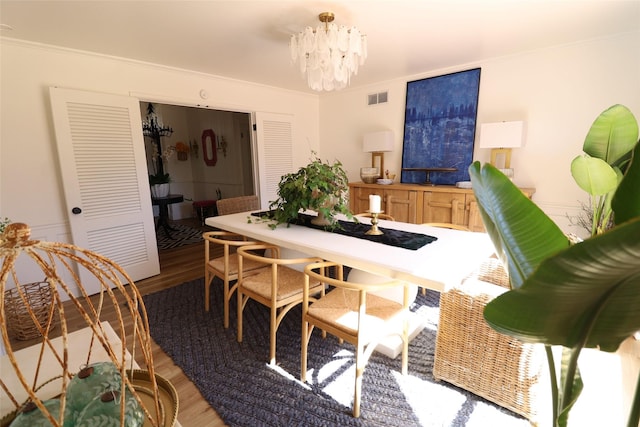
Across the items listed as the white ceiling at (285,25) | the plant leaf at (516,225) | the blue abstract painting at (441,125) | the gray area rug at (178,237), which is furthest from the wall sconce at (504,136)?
the gray area rug at (178,237)

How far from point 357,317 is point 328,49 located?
5.86ft

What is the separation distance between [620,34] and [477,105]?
1.19m

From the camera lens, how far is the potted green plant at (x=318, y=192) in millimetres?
2209

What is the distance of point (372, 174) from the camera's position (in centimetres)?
401

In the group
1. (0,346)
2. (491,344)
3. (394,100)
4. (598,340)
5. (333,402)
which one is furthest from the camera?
(394,100)

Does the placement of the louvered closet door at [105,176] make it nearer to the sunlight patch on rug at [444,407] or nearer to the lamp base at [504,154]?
the sunlight patch on rug at [444,407]

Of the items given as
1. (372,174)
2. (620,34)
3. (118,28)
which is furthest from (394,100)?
(118,28)

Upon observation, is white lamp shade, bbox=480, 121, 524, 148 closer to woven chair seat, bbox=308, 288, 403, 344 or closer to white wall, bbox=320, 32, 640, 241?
white wall, bbox=320, 32, 640, 241

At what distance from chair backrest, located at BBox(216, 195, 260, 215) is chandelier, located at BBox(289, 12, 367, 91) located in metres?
1.75

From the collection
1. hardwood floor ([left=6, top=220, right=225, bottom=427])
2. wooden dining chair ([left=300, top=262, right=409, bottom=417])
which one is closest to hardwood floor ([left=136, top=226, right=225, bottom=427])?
hardwood floor ([left=6, top=220, right=225, bottom=427])

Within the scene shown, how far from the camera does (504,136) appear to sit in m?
2.94

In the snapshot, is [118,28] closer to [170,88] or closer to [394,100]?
[170,88]

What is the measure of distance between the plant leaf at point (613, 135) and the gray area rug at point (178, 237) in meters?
4.79

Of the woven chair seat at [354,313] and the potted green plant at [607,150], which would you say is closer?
the potted green plant at [607,150]
